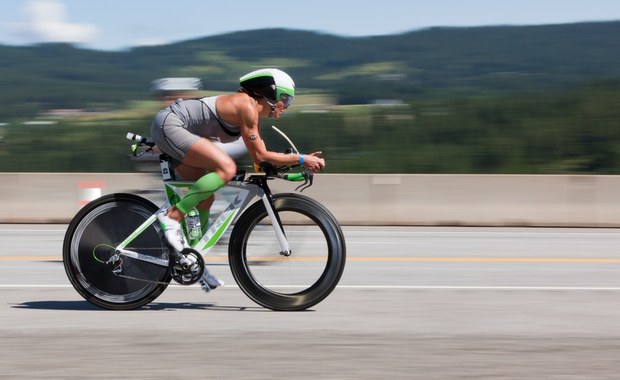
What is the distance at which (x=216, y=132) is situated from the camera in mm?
7941

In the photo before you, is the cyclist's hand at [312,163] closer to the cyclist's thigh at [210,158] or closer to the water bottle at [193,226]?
the cyclist's thigh at [210,158]

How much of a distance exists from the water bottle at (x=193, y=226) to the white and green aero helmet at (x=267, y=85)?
92 cm

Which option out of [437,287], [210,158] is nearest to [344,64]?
[437,287]

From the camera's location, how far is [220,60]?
168 ft

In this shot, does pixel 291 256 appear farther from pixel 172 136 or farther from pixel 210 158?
pixel 172 136

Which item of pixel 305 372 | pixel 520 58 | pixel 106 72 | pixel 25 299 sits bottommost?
pixel 305 372

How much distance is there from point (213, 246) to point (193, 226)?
0.19 m

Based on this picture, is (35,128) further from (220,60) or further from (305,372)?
(220,60)

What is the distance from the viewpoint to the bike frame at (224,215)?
7953 millimetres

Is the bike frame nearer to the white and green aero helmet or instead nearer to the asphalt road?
the asphalt road

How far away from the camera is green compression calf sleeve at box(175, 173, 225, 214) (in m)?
7.78

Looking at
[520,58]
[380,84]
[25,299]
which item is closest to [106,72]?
[380,84]

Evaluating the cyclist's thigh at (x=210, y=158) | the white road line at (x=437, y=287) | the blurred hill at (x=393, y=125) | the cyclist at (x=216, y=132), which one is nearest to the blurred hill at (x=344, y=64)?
the blurred hill at (x=393, y=125)

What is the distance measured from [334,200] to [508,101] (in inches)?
246
